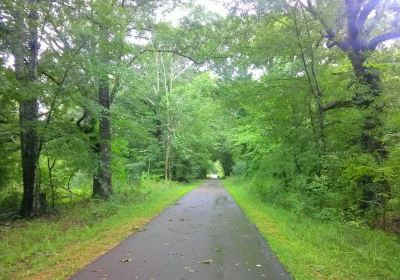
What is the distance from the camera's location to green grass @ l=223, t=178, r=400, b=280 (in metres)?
6.50

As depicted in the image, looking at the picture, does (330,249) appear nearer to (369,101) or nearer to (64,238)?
(64,238)

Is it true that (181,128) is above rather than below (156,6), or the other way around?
below

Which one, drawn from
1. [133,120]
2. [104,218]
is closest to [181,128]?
[133,120]

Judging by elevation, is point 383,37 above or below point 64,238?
above

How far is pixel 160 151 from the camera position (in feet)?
116

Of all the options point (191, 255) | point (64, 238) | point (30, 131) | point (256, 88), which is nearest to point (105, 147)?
point (30, 131)

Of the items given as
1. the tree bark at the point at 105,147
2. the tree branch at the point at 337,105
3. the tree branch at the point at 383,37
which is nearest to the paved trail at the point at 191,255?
the tree branch at the point at 337,105

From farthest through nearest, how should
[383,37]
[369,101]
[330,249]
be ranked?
[383,37], [369,101], [330,249]

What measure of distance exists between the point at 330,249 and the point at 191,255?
10.2 feet

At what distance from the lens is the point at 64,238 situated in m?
9.25

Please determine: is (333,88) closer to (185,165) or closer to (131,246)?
(131,246)

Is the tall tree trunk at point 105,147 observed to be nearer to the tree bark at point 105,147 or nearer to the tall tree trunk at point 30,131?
the tree bark at point 105,147

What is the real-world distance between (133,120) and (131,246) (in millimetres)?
13986

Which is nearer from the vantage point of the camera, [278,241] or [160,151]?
[278,241]
